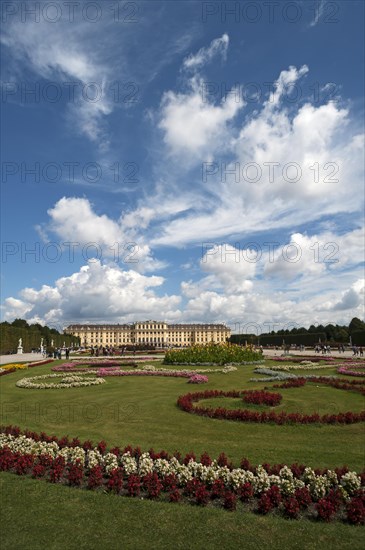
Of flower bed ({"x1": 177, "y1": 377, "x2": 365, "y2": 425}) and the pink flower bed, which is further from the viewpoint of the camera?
the pink flower bed

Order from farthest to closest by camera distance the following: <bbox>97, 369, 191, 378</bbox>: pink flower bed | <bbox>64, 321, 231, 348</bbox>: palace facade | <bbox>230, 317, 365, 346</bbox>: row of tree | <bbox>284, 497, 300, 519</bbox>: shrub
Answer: <bbox>64, 321, 231, 348</bbox>: palace facade < <bbox>230, 317, 365, 346</bbox>: row of tree < <bbox>97, 369, 191, 378</bbox>: pink flower bed < <bbox>284, 497, 300, 519</bbox>: shrub

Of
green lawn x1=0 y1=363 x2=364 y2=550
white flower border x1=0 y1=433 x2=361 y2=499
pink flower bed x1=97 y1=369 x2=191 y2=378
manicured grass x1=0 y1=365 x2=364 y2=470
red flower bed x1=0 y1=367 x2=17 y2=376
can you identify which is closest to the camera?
green lawn x1=0 y1=363 x2=364 y2=550

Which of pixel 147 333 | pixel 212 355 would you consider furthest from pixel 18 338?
pixel 147 333

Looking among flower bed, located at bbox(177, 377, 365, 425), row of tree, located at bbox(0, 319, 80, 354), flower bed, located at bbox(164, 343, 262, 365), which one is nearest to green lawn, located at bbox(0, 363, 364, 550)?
flower bed, located at bbox(177, 377, 365, 425)

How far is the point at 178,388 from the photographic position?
17.9m

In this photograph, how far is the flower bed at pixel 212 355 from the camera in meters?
29.8

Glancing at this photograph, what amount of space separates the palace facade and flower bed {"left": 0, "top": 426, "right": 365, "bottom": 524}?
164816mm

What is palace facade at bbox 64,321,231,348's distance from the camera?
17450cm

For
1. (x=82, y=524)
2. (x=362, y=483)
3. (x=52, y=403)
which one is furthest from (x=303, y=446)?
(x=52, y=403)

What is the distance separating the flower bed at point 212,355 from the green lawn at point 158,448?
11527mm

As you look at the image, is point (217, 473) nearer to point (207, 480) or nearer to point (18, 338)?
point (207, 480)

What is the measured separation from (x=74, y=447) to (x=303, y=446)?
4.97 m

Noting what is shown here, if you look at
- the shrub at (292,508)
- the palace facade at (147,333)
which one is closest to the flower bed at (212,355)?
the shrub at (292,508)

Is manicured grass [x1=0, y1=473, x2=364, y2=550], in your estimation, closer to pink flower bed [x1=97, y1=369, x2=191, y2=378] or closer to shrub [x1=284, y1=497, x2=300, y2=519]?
shrub [x1=284, y1=497, x2=300, y2=519]
